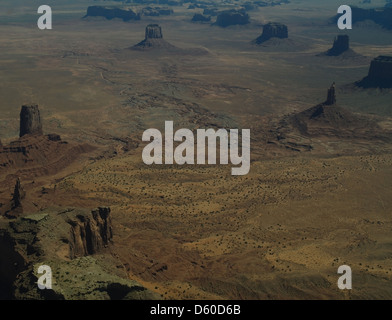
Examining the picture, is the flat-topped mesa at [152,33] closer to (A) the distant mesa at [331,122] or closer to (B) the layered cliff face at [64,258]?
(A) the distant mesa at [331,122]

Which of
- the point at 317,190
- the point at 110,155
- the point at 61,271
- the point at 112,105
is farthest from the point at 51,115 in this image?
the point at 61,271

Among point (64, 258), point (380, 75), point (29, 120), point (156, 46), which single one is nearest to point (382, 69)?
point (380, 75)

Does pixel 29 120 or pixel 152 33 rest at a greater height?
pixel 152 33

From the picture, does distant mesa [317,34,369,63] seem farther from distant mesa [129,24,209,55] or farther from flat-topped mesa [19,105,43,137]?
flat-topped mesa [19,105,43,137]

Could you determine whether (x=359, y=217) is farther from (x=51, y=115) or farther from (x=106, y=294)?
(x=51, y=115)

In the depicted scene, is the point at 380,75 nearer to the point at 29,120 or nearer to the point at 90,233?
the point at 29,120

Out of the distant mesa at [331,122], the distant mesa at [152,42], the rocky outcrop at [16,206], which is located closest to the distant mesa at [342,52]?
the distant mesa at [152,42]
